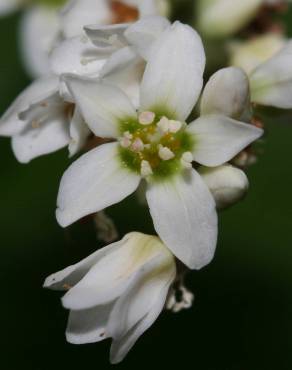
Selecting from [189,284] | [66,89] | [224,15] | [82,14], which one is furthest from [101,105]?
[189,284]

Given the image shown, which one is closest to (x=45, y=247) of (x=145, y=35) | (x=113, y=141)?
(x=113, y=141)

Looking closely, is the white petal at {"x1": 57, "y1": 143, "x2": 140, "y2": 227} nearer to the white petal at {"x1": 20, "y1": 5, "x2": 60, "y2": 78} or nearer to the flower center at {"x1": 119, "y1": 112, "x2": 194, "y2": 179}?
the flower center at {"x1": 119, "y1": 112, "x2": 194, "y2": 179}

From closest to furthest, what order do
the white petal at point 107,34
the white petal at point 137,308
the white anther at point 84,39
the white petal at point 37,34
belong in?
the white petal at point 137,308
the white petal at point 107,34
the white anther at point 84,39
the white petal at point 37,34

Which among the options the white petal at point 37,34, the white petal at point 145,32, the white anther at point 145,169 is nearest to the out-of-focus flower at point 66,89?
the white petal at point 145,32

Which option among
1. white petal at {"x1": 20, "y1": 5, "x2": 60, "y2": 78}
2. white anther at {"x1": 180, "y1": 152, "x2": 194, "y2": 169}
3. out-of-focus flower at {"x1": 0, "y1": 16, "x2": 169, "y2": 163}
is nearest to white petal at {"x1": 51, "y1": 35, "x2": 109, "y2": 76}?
out-of-focus flower at {"x1": 0, "y1": 16, "x2": 169, "y2": 163}

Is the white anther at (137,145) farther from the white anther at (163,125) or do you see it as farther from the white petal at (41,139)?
the white petal at (41,139)

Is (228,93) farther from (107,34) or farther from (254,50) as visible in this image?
(254,50)
